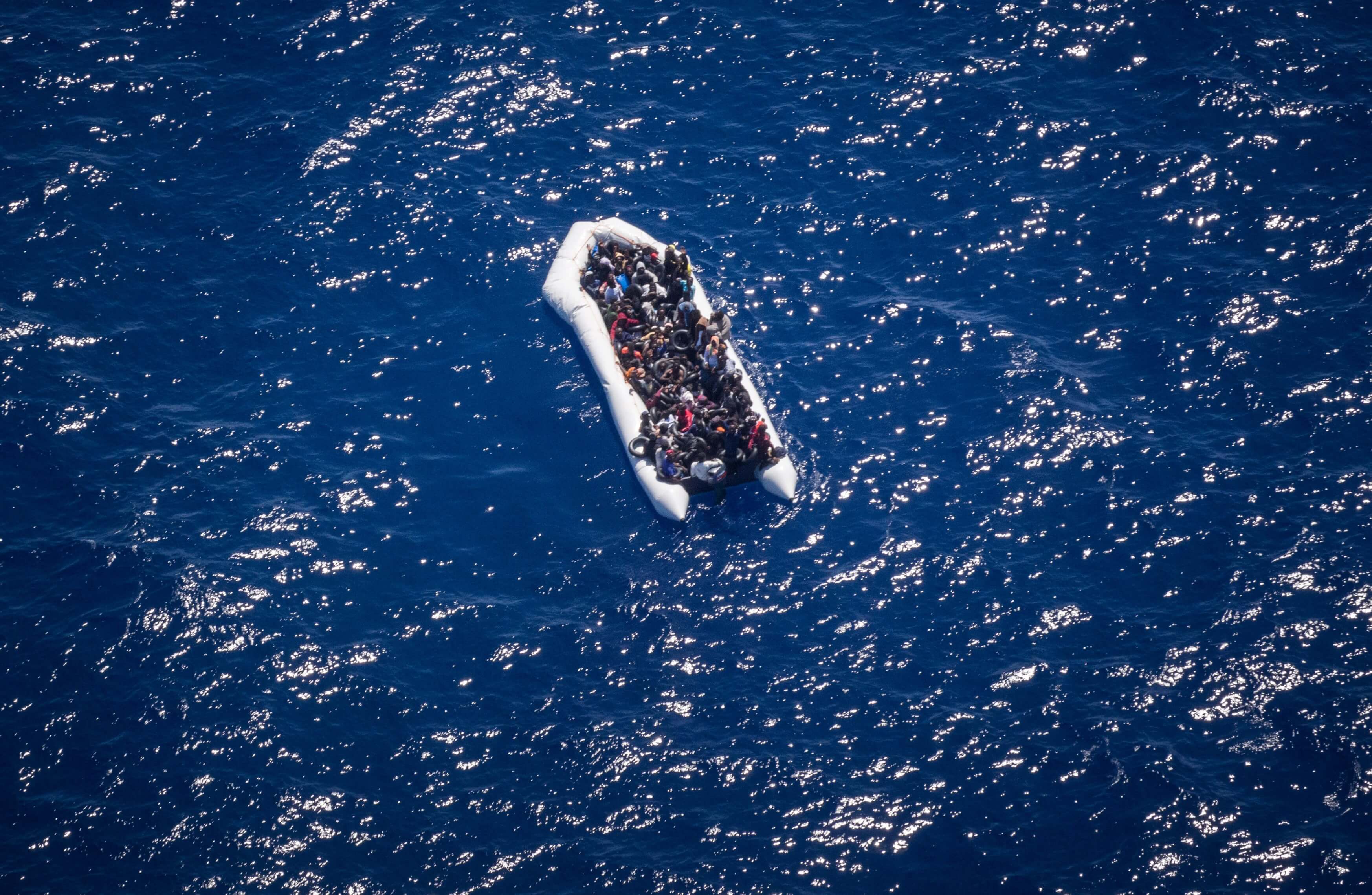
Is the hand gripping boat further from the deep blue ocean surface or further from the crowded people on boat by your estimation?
the deep blue ocean surface

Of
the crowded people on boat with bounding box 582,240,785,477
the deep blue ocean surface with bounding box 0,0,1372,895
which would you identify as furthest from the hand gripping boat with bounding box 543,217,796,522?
the deep blue ocean surface with bounding box 0,0,1372,895

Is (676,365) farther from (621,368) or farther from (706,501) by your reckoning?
(706,501)

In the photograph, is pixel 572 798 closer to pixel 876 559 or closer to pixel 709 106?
pixel 876 559

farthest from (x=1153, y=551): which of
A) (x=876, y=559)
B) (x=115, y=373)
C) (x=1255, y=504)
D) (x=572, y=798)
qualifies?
(x=115, y=373)

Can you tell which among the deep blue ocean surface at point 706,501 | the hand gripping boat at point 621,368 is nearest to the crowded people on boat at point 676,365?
the hand gripping boat at point 621,368

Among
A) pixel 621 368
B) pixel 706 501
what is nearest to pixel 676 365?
pixel 621 368

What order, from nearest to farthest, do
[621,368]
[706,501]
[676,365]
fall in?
1. [706,501]
2. [676,365]
3. [621,368]
